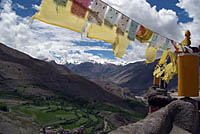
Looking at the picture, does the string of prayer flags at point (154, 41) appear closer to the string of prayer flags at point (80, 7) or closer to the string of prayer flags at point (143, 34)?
the string of prayer flags at point (143, 34)

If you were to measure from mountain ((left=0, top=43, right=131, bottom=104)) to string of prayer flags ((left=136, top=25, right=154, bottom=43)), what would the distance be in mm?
45914

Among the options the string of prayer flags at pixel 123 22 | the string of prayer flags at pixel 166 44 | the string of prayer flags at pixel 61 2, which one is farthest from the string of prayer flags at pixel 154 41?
the string of prayer flags at pixel 61 2

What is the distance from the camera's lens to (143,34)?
5.56 meters

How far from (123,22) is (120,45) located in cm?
65

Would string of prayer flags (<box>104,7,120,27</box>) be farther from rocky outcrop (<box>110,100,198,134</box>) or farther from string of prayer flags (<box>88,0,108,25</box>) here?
rocky outcrop (<box>110,100,198,134</box>)

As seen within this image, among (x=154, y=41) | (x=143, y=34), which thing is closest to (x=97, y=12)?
(x=143, y=34)

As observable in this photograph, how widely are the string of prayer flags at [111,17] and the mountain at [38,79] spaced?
46399mm

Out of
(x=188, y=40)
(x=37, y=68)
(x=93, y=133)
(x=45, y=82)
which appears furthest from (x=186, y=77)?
(x=37, y=68)

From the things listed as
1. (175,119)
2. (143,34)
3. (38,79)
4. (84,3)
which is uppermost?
(84,3)

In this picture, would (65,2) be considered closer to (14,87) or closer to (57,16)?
(57,16)

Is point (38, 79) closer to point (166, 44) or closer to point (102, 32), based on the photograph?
point (166, 44)

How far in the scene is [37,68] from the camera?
65.4 m

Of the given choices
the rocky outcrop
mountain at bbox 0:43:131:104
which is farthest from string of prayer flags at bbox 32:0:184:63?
mountain at bbox 0:43:131:104

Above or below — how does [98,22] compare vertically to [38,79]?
above
